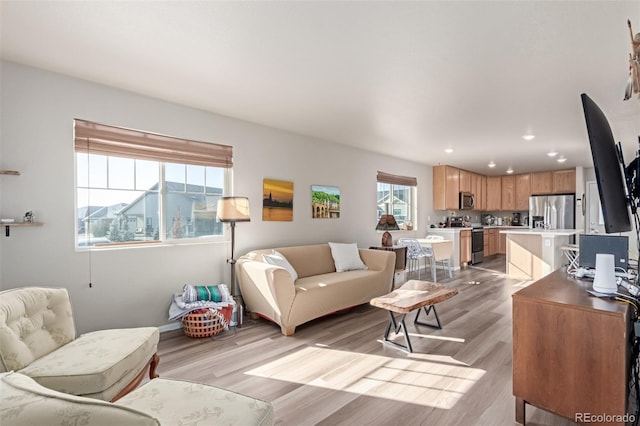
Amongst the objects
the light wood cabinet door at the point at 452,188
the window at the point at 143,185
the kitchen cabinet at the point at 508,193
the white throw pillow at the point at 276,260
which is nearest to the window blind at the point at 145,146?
the window at the point at 143,185

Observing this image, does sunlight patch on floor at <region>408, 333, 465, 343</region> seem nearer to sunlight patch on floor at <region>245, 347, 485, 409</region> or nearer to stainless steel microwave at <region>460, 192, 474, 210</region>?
sunlight patch on floor at <region>245, 347, 485, 409</region>

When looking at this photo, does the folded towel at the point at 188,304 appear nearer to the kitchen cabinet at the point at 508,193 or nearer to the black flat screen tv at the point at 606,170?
the black flat screen tv at the point at 606,170

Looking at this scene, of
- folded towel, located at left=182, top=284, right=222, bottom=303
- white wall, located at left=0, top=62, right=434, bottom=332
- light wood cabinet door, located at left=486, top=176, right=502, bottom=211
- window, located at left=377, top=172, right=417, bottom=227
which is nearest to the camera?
white wall, located at left=0, top=62, right=434, bottom=332

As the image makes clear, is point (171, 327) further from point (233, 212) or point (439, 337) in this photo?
point (439, 337)

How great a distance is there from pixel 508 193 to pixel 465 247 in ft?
9.02

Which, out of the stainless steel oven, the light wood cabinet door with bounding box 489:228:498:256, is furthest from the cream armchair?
the light wood cabinet door with bounding box 489:228:498:256

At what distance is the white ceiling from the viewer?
71.2 inches

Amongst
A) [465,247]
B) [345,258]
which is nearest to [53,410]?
[345,258]

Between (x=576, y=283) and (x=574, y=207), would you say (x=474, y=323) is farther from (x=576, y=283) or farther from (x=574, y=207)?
(x=574, y=207)

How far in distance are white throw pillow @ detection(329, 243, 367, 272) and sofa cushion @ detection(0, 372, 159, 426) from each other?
365 cm

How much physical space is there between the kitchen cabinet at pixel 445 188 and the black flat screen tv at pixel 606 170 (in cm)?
568

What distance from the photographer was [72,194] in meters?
2.75

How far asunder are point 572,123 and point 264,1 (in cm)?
415

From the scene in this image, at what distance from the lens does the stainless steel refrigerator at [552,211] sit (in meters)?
7.50
